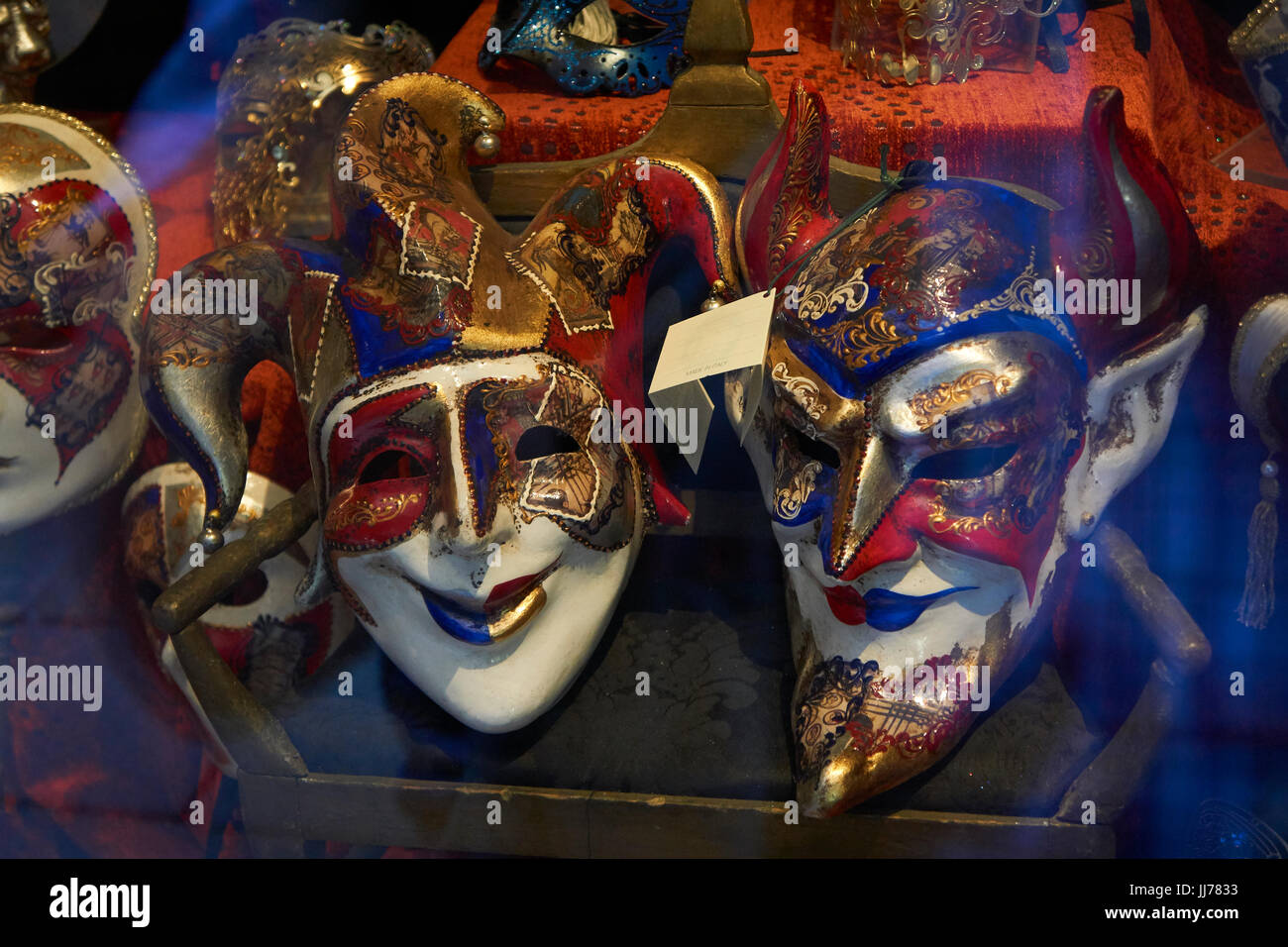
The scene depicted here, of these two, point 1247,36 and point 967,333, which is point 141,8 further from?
point 1247,36

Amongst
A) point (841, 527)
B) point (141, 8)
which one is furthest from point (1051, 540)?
point (141, 8)

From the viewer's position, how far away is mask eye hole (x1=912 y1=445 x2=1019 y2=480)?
49.3 inches

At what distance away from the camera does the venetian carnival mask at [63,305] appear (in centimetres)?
163

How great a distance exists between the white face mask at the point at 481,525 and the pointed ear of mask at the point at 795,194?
27 cm

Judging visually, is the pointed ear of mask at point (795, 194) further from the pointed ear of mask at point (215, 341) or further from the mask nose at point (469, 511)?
the pointed ear of mask at point (215, 341)

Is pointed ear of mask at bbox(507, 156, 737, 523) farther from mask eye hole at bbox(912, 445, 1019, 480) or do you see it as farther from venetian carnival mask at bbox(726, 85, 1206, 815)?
mask eye hole at bbox(912, 445, 1019, 480)

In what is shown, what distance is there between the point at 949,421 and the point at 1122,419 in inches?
10.1

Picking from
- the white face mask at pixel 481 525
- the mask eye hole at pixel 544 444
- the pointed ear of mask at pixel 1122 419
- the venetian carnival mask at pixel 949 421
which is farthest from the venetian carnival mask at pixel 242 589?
the pointed ear of mask at pixel 1122 419

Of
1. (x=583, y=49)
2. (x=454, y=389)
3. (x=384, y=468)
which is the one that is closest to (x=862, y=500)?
(x=454, y=389)

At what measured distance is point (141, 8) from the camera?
196 cm

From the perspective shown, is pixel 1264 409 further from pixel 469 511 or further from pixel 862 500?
pixel 469 511

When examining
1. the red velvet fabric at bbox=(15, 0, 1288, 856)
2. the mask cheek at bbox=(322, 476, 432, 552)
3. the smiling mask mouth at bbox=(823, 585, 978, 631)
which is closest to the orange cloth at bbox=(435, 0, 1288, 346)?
the red velvet fabric at bbox=(15, 0, 1288, 856)
